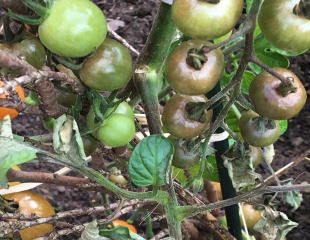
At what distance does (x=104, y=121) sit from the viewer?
25.8 inches

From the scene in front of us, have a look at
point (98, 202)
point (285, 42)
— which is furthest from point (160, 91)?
point (98, 202)

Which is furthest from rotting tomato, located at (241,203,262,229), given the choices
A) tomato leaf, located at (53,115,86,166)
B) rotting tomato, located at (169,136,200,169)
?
tomato leaf, located at (53,115,86,166)

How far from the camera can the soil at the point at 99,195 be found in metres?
1.57

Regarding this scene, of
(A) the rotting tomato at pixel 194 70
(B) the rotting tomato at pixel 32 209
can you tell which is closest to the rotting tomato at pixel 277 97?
(A) the rotting tomato at pixel 194 70

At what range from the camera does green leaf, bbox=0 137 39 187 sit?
0.58 meters

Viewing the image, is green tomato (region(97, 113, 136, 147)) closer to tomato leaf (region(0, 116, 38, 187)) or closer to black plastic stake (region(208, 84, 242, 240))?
tomato leaf (region(0, 116, 38, 187))

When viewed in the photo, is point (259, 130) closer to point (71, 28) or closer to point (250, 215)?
point (71, 28)

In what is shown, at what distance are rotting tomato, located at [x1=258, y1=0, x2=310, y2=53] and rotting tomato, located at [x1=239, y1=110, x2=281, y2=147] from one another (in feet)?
0.72

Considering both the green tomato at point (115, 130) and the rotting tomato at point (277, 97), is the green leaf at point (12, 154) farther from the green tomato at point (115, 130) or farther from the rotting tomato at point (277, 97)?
the rotting tomato at point (277, 97)

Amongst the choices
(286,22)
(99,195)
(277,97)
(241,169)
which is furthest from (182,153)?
(99,195)

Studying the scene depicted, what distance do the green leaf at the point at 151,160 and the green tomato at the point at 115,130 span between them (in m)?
0.03

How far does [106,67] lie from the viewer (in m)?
0.61

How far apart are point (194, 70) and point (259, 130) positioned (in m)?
0.22

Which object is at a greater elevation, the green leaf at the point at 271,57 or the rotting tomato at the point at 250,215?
the green leaf at the point at 271,57
